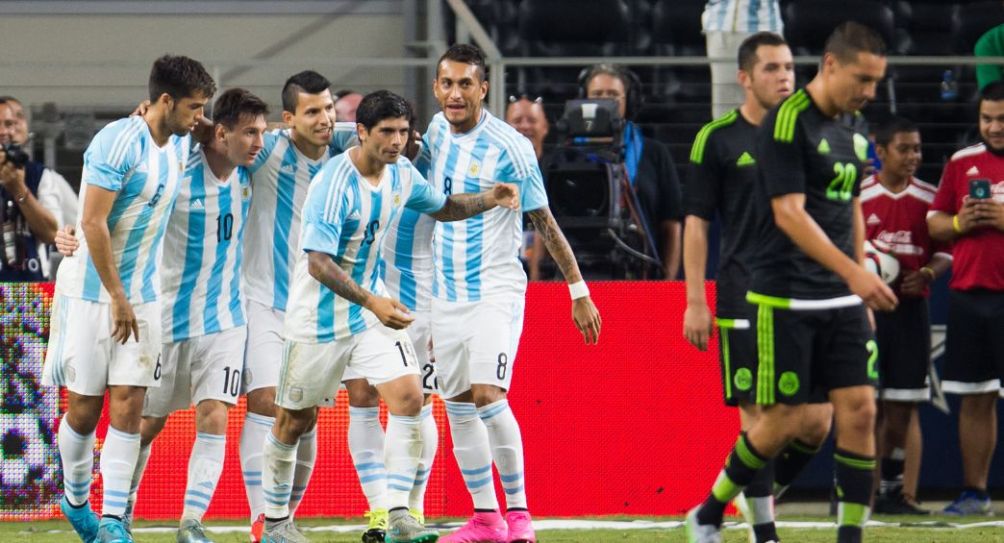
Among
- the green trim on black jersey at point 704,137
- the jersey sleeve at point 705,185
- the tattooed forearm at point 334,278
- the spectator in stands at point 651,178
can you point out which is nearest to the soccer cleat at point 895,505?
the spectator in stands at point 651,178

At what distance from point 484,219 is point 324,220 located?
37.8 inches

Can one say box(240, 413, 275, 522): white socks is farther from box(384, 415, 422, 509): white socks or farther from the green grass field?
box(384, 415, 422, 509): white socks

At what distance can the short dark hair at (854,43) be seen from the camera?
614 centimetres

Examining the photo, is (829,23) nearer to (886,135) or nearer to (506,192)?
(886,135)

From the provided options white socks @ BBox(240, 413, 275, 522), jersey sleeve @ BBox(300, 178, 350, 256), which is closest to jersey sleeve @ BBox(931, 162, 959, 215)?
jersey sleeve @ BBox(300, 178, 350, 256)

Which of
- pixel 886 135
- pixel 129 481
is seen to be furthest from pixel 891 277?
pixel 129 481

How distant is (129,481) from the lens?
23.9ft

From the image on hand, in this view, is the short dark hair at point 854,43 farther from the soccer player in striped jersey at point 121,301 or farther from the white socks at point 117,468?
the white socks at point 117,468

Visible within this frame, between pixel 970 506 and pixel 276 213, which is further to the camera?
pixel 970 506

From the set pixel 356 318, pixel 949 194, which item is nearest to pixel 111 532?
pixel 356 318

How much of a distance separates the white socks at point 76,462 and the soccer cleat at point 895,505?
4.51m

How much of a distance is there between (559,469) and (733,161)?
8.97 feet

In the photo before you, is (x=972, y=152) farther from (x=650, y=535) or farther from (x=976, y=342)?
(x=650, y=535)

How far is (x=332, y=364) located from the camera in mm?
7293
